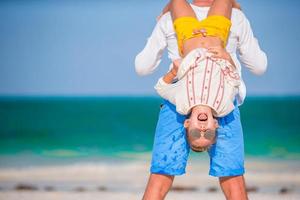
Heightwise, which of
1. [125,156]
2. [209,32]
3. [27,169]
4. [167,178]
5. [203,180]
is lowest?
[167,178]

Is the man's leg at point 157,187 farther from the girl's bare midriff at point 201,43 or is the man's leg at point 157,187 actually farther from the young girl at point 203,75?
the girl's bare midriff at point 201,43

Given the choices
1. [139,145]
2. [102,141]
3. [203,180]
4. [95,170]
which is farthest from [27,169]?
[102,141]

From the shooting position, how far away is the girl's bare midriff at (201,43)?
2629 mm

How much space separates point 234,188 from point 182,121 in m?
0.32

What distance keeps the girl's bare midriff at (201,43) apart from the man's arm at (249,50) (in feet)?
0.48

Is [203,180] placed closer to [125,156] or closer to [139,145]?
[125,156]

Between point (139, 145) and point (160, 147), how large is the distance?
977 cm

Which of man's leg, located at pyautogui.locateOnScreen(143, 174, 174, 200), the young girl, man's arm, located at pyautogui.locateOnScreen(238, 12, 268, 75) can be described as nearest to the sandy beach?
man's leg, located at pyautogui.locateOnScreen(143, 174, 174, 200)

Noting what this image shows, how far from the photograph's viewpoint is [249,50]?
276 cm

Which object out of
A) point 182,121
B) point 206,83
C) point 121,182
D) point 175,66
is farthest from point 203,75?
point 121,182

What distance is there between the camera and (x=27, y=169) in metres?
8.27

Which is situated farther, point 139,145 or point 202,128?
point 139,145

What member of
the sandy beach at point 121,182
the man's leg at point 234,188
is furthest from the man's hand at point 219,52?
the sandy beach at point 121,182

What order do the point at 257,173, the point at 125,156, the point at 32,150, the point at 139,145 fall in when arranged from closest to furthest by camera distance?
the point at 257,173, the point at 125,156, the point at 32,150, the point at 139,145
